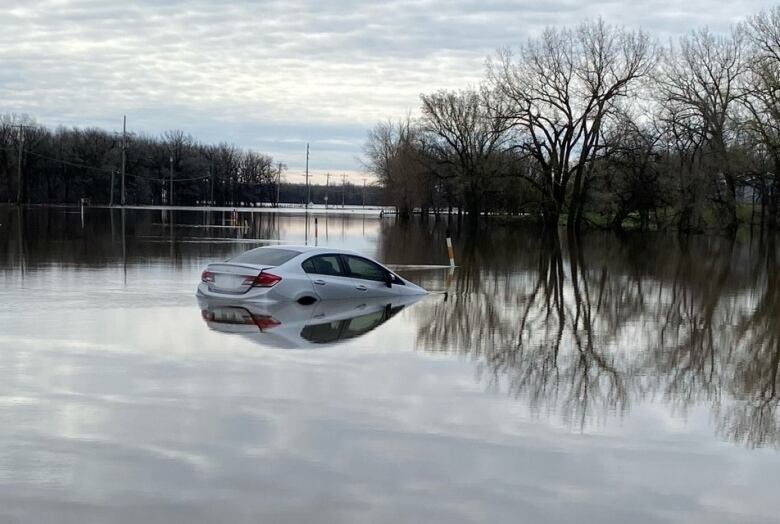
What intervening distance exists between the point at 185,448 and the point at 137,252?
23754mm

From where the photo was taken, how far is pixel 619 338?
13594mm

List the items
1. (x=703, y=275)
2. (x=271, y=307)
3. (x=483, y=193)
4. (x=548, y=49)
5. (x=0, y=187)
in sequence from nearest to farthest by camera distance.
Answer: (x=271, y=307) → (x=703, y=275) → (x=548, y=49) → (x=483, y=193) → (x=0, y=187)

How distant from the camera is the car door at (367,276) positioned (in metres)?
17.4

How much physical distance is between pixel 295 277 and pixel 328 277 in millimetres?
900

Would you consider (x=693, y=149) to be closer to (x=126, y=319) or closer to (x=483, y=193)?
(x=483, y=193)

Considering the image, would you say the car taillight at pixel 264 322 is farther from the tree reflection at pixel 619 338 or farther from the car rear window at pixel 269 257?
the tree reflection at pixel 619 338

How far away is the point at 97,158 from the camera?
127750 millimetres

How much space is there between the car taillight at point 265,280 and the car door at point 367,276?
199 cm

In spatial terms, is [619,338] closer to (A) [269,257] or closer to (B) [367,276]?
Answer: (B) [367,276]

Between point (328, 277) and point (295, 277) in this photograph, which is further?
point (328, 277)

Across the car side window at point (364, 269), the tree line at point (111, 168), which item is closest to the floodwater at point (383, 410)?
the car side window at point (364, 269)

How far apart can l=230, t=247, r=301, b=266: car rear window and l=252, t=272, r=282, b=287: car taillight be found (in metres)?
0.53

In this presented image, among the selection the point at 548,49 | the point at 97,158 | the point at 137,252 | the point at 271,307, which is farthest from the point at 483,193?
the point at 97,158

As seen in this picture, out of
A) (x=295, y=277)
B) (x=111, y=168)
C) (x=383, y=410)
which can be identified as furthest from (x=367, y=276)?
(x=111, y=168)
